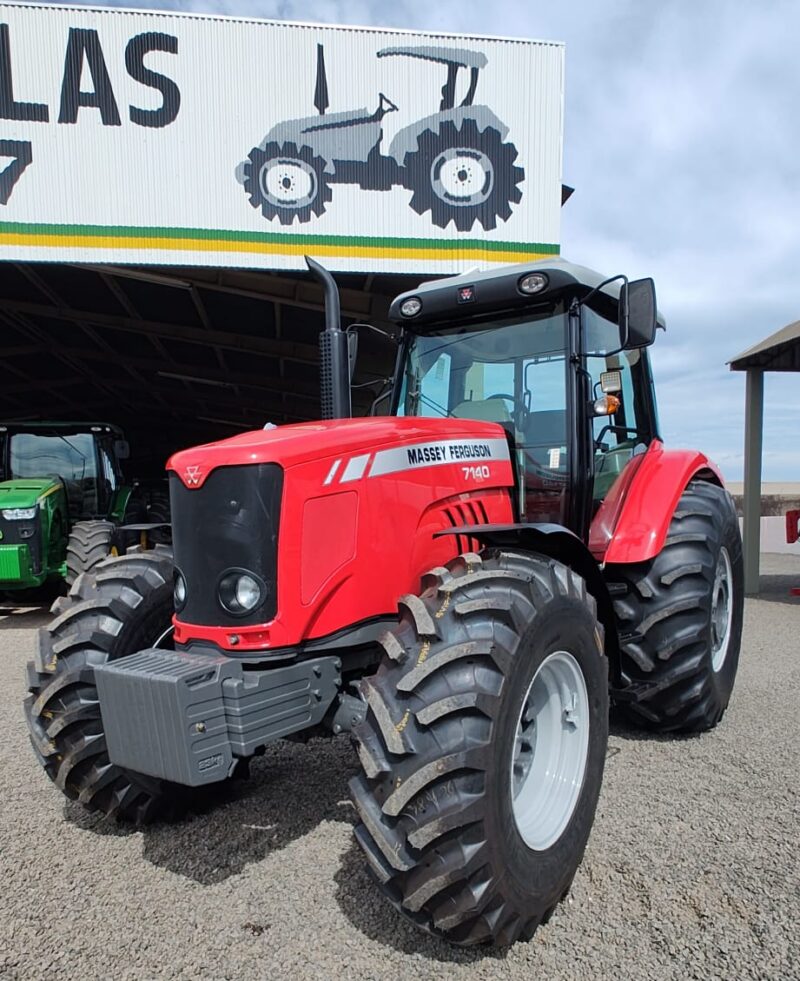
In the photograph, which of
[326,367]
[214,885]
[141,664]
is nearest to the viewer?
[141,664]

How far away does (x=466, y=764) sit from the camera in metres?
1.95

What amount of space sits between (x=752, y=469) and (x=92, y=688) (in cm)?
925

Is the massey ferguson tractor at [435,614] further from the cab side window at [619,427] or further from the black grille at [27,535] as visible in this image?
the black grille at [27,535]

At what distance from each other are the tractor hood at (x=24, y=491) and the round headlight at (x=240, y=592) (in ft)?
21.7

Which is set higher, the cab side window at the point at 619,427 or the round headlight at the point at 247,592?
the cab side window at the point at 619,427

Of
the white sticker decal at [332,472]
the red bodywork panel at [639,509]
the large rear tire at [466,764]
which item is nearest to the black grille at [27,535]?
the red bodywork panel at [639,509]

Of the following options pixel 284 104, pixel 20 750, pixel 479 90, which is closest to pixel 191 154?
pixel 284 104

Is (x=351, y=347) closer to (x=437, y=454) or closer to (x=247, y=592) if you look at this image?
(x=437, y=454)

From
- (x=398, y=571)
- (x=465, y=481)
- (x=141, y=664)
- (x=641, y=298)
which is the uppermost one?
(x=641, y=298)

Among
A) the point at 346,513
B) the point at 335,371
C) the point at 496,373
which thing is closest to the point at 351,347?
the point at 335,371

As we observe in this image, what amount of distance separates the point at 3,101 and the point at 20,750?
7023 millimetres

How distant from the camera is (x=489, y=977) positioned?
2002 mm

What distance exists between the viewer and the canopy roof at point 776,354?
920 centimetres

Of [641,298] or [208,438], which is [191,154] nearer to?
[641,298]
